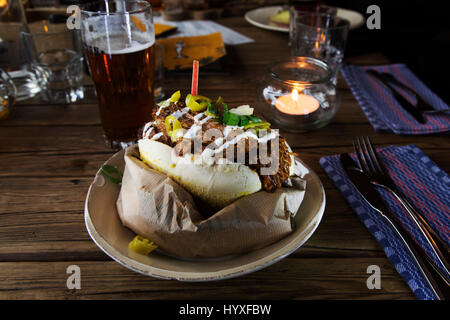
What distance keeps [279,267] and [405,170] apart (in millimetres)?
407

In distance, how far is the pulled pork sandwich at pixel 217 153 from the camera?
580 mm

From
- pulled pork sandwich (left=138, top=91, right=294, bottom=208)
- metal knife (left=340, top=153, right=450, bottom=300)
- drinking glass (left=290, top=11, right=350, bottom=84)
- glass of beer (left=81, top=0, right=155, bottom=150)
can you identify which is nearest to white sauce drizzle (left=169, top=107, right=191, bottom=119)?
pulled pork sandwich (left=138, top=91, right=294, bottom=208)

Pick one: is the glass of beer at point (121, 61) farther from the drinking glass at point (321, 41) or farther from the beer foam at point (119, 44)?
the drinking glass at point (321, 41)

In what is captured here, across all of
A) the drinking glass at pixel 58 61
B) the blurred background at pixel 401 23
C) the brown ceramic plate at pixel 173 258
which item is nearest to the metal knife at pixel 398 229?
the brown ceramic plate at pixel 173 258

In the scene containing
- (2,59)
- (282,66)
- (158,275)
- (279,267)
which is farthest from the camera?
(2,59)

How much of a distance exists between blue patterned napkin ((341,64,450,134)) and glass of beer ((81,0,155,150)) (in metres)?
0.62

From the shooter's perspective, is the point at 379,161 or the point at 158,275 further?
the point at 379,161

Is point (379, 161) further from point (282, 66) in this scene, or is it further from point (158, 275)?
point (158, 275)

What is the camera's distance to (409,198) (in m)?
0.73

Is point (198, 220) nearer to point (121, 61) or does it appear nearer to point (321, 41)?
point (121, 61)

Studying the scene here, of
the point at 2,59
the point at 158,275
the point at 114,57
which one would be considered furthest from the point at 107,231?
the point at 2,59

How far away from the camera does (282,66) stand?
3.14ft

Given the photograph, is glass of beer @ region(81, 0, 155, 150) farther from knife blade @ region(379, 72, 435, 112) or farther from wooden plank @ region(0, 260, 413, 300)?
knife blade @ region(379, 72, 435, 112)

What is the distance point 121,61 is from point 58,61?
17.4 inches
